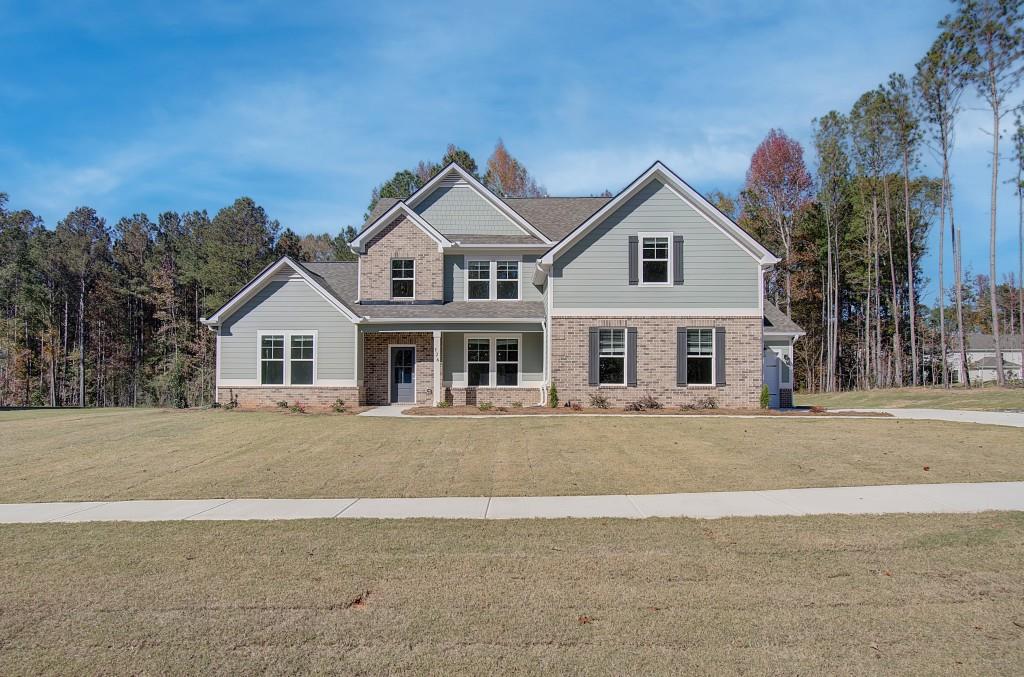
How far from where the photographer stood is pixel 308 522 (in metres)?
7.55

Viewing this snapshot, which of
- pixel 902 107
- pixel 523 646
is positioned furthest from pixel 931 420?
pixel 902 107

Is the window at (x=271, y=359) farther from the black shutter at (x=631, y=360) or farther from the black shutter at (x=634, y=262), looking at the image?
the black shutter at (x=634, y=262)

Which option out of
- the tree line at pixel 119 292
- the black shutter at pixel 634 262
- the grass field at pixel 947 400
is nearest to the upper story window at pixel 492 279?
the black shutter at pixel 634 262

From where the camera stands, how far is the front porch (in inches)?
876

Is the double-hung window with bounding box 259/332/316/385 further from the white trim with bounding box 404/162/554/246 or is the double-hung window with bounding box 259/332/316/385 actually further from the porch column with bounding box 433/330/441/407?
the white trim with bounding box 404/162/554/246

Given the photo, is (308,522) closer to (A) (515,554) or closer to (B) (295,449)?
(A) (515,554)

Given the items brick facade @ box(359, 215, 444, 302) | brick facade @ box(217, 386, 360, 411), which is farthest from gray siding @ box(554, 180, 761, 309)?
brick facade @ box(217, 386, 360, 411)

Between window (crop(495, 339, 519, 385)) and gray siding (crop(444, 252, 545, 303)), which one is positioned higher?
gray siding (crop(444, 252, 545, 303))

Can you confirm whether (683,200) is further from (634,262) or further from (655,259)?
(634,262)

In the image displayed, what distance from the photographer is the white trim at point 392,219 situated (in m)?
22.6

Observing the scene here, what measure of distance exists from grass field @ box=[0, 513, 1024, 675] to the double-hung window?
1504 cm

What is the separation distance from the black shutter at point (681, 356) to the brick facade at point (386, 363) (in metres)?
8.47

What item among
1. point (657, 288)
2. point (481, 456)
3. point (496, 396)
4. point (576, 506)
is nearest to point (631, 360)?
point (657, 288)

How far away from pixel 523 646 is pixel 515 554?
1895 millimetres
